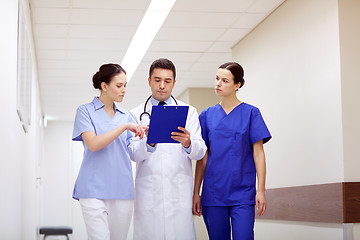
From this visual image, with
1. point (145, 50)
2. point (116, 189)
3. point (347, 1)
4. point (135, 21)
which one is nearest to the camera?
point (116, 189)

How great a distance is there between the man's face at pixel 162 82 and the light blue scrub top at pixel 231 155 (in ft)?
1.31

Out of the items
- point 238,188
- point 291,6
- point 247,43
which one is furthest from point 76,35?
point 238,188

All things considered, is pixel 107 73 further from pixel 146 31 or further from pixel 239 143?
pixel 146 31

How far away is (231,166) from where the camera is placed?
118 inches

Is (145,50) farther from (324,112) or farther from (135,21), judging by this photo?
(324,112)

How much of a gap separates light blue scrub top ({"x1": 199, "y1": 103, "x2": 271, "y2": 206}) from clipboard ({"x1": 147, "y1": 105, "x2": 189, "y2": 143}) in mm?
478

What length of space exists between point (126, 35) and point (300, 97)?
226cm

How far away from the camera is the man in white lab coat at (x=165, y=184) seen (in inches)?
108

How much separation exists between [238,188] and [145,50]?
381 cm

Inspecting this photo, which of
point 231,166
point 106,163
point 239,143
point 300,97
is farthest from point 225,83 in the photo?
point 300,97

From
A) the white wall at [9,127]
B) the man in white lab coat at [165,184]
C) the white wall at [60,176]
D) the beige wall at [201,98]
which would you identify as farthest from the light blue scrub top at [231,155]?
the white wall at [60,176]

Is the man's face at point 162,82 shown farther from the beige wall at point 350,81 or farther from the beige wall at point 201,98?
the beige wall at point 201,98

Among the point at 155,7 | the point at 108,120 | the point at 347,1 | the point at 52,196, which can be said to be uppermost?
the point at 155,7

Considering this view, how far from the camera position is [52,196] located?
11484mm
